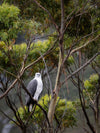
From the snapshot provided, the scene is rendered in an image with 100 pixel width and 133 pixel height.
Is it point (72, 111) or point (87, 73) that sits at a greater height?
point (72, 111)

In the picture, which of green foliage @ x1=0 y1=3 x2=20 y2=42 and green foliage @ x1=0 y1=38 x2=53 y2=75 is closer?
green foliage @ x1=0 y1=3 x2=20 y2=42

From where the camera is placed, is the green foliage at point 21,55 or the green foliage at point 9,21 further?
the green foliage at point 21,55

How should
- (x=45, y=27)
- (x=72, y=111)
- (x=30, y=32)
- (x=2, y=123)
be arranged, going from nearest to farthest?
→ (x=30, y=32) → (x=45, y=27) → (x=72, y=111) → (x=2, y=123)

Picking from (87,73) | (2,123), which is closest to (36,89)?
(2,123)

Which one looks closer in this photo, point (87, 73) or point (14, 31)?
point (14, 31)

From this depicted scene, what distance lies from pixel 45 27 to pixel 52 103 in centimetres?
109

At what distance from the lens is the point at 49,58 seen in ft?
9.90

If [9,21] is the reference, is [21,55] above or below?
below

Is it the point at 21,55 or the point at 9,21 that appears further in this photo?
the point at 21,55

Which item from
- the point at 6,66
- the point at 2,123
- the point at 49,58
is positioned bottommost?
the point at 2,123

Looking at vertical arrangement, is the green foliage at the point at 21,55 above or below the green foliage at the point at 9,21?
below

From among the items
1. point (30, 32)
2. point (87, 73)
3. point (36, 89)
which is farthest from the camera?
point (87, 73)

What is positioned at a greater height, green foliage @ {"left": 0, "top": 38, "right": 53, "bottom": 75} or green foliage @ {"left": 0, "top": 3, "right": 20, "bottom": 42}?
green foliage @ {"left": 0, "top": 3, "right": 20, "bottom": 42}

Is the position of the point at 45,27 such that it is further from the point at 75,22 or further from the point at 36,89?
the point at 36,89
